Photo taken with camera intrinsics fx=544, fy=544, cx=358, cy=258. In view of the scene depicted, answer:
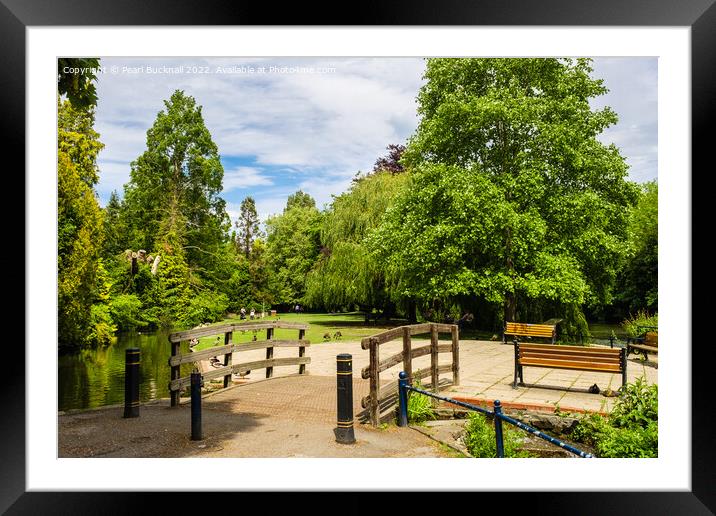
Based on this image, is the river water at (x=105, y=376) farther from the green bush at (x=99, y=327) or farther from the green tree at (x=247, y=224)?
the green tree at (x=247, y=224)

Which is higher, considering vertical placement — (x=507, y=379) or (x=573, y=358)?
(x=573, y=358)

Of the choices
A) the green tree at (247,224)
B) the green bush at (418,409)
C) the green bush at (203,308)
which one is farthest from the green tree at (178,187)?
the green tree at (247,224)

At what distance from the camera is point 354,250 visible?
2286 cm

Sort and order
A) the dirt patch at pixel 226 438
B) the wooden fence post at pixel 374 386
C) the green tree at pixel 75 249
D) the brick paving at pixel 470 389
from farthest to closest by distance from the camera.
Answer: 1. the green tree at pixel 75 249
2. the brick paving at pixel 470 389
3. the wooden fence post at pixel 374 386
4. the dirt patch at pixel 226 438

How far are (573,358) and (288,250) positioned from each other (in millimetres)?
38047

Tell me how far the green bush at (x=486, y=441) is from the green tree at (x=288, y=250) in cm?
3124

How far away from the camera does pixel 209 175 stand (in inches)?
1062

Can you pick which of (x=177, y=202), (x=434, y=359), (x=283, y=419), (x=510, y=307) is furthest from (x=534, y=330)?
(x=177, y=202)

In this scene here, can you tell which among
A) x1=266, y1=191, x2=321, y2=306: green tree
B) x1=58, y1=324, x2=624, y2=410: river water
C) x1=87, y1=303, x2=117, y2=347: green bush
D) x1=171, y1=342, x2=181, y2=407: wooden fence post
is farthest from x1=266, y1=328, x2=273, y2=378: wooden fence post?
x1=266, y1=191, x2=321, y2=306: green tree

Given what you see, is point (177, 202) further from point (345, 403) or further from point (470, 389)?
point (345, 403)

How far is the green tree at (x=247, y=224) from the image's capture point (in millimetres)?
59125
